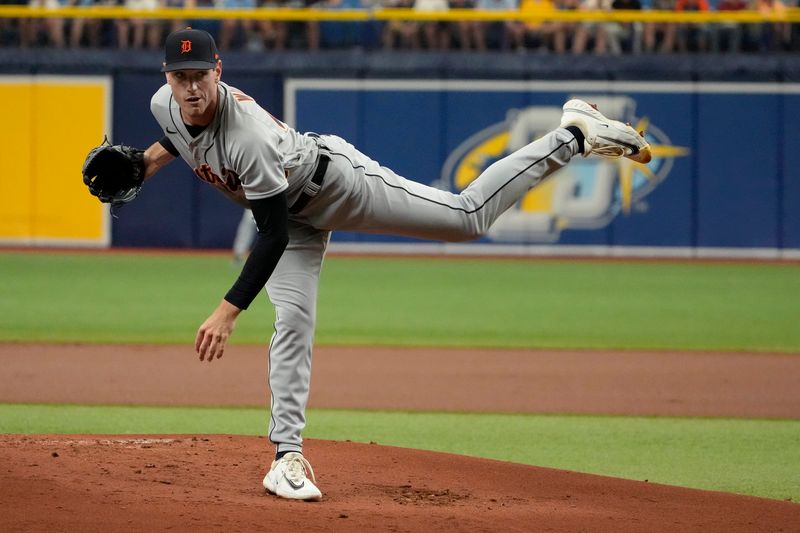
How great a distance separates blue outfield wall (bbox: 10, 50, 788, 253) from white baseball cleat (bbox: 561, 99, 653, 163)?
45.1 ft

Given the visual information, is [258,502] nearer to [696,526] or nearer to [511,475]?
[511,475]

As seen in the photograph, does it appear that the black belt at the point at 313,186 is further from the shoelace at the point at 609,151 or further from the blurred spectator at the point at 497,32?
the blurred spectator at the point at 497,32

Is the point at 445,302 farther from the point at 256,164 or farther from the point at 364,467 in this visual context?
the point at 256,164

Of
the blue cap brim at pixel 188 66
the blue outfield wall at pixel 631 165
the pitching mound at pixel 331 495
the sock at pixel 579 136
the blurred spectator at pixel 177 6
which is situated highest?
the blurred spectator at pixel 177 6

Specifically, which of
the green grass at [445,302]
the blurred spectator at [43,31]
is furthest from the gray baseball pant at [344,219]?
the blurred spectator at [43,31]

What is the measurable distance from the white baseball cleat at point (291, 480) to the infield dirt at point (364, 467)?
61 mm

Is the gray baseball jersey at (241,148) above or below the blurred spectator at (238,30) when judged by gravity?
below

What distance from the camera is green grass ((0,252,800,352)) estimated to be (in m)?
10.8

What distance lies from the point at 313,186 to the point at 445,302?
872cm

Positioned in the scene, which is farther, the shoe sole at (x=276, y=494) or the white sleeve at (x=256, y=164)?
the shoe sole at (x=276, y=494)

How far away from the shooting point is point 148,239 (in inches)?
774

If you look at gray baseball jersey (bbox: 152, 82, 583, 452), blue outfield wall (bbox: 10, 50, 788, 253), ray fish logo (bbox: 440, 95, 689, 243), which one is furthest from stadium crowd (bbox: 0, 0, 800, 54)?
gray baseball jersey (bbox: 152, 82, 583, 452)

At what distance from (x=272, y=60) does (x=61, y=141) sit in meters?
3.63

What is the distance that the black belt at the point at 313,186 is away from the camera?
15.5 feet
